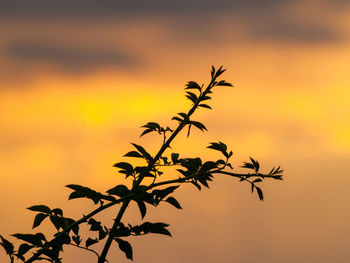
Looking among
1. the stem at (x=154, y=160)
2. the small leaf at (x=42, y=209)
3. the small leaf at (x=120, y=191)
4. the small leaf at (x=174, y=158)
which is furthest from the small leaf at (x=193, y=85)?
the small leaf at (x=42, y=209)

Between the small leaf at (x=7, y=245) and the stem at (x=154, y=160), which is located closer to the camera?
the stem at (x=154, y=160)

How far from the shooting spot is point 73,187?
3783mm

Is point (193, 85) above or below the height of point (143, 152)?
above

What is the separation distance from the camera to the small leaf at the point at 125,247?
385 cm

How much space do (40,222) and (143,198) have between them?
845 millimetres

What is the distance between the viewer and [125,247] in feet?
12.7

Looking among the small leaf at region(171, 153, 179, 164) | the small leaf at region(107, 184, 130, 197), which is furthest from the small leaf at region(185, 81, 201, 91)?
the small leaf at region(107, 184, 130, 197)

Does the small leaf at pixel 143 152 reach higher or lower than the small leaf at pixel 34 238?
higher

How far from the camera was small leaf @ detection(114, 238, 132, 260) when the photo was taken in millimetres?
3852

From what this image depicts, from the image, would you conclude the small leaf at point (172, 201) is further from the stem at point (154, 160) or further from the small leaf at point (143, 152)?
the small leaf at point (143, 152)

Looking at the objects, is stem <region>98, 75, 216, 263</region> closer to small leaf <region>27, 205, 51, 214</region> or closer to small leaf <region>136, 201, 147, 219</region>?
small leaf <region>136, 201, 147, 219</region>

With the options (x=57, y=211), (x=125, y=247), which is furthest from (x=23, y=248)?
(x=125, y=247)

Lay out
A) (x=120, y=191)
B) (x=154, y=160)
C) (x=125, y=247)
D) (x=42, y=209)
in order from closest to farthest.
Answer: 1. (x=120, y=191)
2. (x=125, y=247)
3. (x=42, y=209)
4. (x=154, y=160)

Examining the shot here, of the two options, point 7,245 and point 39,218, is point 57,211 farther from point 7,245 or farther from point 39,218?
point 7,245
